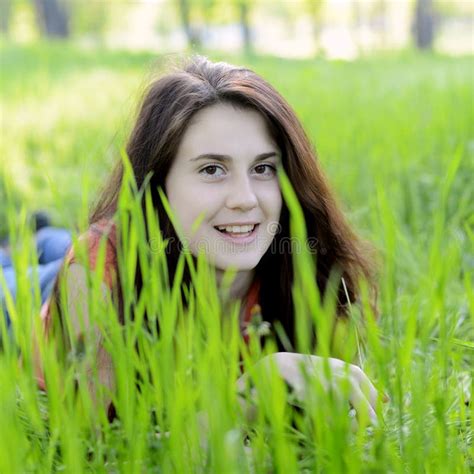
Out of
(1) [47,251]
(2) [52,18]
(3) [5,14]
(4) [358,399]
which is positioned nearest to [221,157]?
(4) [358,399]

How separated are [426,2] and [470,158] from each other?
14.8 meters

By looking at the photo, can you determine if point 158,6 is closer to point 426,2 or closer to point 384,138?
point 426,2

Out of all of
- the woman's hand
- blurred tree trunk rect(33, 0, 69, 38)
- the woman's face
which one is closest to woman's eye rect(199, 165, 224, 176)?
the woman's face

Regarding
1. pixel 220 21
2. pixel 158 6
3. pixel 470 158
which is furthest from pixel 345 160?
pixel 158 6

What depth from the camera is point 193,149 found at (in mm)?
1899

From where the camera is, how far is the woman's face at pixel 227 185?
1819 mm

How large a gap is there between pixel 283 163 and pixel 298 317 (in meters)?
1.16

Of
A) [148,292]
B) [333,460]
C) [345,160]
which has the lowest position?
[345,160]

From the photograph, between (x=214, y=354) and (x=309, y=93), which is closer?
(x=214, y=354)

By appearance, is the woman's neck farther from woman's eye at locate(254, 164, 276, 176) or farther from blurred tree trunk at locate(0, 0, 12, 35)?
blurred tree trunk at locate(0, 0, 12, 35)

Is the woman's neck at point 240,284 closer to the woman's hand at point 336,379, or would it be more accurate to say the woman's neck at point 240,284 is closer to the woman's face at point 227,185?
the woman's face at point 227,185

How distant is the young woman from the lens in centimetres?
183

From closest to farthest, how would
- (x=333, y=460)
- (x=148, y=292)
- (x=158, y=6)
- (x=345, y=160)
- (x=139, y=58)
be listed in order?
(x=333, y=460) < (x=148, y=292) < (x=345, y=160) < (x=139, y=58) < (x=158, y=6)

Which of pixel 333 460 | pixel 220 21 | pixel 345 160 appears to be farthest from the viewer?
pixel 220 21
